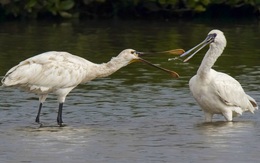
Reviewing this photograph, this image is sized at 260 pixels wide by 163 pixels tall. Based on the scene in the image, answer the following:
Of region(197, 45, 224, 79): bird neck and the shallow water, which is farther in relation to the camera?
region(197, 45, 224, 79): bird neck

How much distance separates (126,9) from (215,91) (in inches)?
699

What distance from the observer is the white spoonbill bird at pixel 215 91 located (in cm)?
1418

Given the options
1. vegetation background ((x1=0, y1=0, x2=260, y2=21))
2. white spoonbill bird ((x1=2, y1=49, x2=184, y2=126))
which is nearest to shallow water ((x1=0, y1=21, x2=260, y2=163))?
white spoonbill bird ((x1=2, y1=49, x2=184, y2=126))

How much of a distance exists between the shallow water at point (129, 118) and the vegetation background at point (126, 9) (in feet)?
15.2

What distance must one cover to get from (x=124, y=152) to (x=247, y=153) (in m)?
1.42

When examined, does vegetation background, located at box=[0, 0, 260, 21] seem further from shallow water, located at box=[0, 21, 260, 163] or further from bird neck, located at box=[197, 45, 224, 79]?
bird neck, located at box=[197, 45, 224, 79]

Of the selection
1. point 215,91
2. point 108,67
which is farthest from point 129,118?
point 215,91

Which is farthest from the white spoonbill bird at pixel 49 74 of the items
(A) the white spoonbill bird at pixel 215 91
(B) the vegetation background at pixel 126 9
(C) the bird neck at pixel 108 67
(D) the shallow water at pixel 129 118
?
(B) the vegetation background at pixel 126 9

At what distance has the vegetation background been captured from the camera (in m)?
29.3

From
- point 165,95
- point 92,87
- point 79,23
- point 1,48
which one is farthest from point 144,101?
point 79,23

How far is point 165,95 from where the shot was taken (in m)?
16.6

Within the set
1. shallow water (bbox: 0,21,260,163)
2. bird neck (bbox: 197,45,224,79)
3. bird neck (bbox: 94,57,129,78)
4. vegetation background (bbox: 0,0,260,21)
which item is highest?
bird neck (bbox: 197,45,224,79)

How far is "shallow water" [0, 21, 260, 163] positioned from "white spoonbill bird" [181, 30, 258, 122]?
0.66 feet

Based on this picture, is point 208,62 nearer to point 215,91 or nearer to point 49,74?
point 215,91
